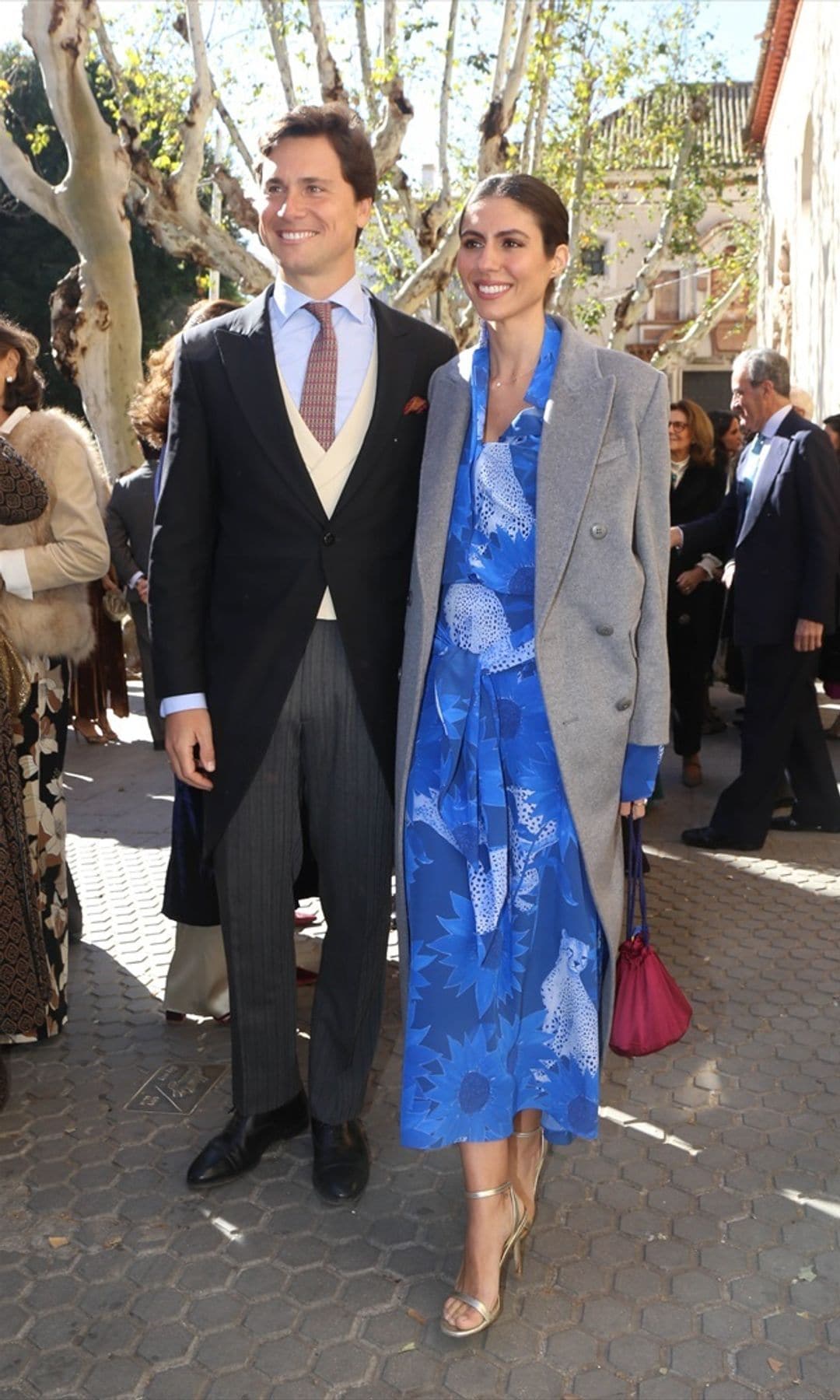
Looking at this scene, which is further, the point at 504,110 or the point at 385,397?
the point at 504,110

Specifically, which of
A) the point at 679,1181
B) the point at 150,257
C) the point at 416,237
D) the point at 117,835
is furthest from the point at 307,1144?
the point at 150,257

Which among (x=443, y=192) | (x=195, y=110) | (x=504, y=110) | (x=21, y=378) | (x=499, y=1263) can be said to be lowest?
(x=499, y=1263)

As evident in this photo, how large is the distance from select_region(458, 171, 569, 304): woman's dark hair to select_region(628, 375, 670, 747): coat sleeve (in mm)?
367

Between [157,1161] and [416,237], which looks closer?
[157,1161]

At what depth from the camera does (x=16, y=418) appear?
170 inches

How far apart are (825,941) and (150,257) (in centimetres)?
2833

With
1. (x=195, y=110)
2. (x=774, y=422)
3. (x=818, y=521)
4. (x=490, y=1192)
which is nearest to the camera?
(x=490, y=1192)

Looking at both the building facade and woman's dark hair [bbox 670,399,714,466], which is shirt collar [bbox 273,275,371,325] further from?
the building facade

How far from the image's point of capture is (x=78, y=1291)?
9.98 feet

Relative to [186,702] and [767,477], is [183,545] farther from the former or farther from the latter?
[767,477]

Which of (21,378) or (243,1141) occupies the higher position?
(21,378)

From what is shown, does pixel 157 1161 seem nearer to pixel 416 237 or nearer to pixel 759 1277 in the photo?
pixel 759 1277

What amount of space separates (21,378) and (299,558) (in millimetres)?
1621

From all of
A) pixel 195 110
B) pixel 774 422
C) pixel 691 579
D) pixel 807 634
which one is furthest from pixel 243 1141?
pixel 195 110
